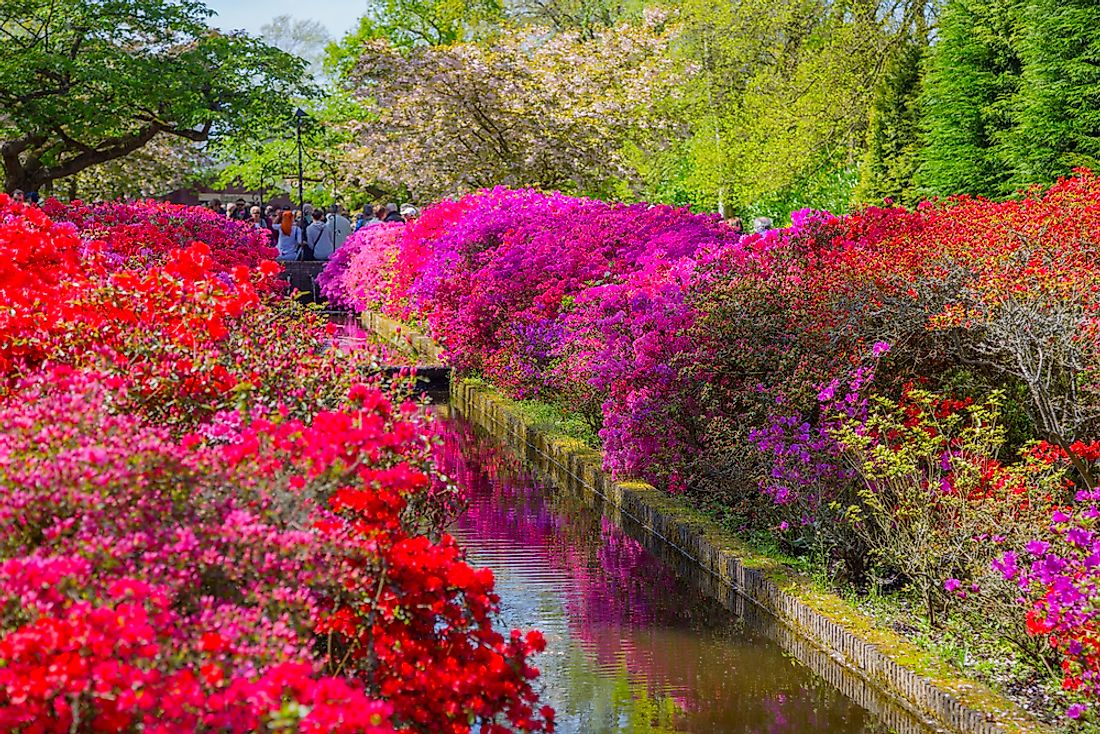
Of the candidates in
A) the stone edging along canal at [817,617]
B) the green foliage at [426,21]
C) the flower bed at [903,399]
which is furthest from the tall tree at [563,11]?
the stone edging along canal at [817,617]

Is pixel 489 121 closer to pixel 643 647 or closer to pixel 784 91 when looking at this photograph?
pixel 784 91

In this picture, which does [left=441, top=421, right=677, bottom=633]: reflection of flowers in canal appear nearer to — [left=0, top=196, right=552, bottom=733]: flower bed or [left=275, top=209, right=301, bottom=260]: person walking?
[left=0, top=196, right=552, bottom=733]: flower bed

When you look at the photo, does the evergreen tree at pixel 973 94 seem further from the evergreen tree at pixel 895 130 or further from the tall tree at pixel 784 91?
the tall tree at pixel 784 91

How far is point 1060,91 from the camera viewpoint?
21547 mm

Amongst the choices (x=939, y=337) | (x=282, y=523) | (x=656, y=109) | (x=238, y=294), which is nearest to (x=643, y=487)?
(x=939, y=337)

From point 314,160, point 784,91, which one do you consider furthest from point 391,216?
point 784,91

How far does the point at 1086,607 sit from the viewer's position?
15.3 feet

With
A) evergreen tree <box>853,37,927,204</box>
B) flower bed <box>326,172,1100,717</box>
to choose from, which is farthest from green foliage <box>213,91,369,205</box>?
flower bed <box>326,172,1100,717</box>

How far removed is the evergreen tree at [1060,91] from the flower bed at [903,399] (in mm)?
12558

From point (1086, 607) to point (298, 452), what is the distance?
260 centimetres

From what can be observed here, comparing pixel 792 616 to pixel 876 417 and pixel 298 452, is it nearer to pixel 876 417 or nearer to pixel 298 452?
pixel 876 417

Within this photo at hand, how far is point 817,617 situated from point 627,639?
909 millimetres

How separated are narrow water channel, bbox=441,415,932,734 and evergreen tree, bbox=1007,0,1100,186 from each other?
14.5 metres

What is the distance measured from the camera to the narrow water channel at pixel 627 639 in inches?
224
